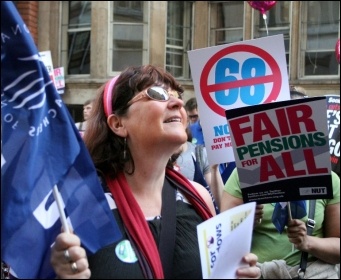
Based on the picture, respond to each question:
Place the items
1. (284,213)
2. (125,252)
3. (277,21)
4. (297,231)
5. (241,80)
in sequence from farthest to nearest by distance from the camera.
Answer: (277,21) < (241,80) < (284,213) < (297,231) < (125,252)

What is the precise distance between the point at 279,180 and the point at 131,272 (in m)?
0.75

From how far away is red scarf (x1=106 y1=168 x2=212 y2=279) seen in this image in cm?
229

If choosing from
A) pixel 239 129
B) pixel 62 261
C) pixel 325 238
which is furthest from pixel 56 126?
pixel 325 238

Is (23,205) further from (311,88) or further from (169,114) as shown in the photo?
(311,88)

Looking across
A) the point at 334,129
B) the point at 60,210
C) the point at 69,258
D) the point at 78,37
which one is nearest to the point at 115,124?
the point at 60,210

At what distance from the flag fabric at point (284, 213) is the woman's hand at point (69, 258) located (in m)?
1.16

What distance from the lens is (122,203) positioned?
2418mm

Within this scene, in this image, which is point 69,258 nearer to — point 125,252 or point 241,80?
point 125,252

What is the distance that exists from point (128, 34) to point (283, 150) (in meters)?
10.8

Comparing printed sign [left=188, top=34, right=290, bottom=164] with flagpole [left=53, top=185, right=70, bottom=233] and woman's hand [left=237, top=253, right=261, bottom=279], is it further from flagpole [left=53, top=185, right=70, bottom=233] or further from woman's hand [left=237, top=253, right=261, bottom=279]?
flagpole [left=53, top=185, right=70, bottom=233]

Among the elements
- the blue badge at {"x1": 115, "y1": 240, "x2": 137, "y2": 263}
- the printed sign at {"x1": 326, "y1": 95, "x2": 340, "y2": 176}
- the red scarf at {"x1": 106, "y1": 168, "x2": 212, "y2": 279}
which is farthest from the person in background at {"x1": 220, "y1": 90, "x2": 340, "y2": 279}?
the printed sign at {"x1": 326, "y1": 95, "x2": 340, "y2": 176}

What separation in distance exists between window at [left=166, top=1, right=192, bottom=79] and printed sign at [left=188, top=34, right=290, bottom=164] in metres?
9.95

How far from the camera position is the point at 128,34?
13188 millimetres

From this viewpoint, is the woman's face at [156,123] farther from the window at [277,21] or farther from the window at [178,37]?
the window at [178,37]
